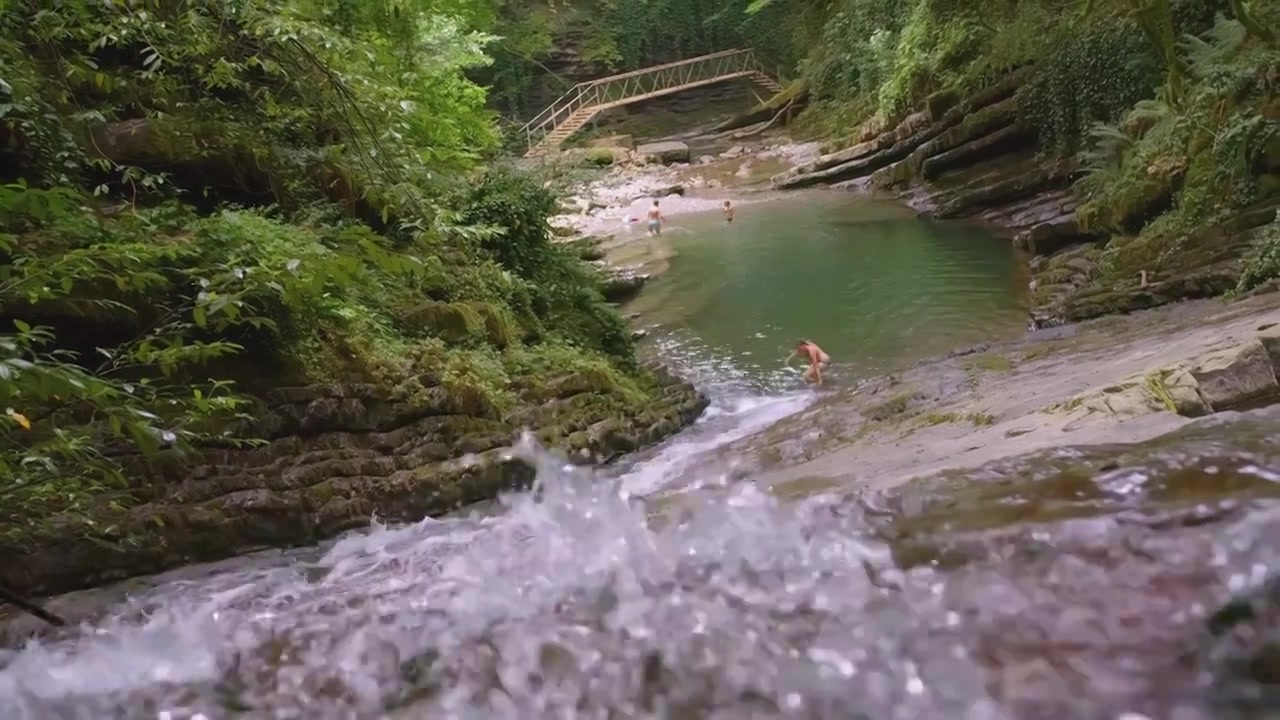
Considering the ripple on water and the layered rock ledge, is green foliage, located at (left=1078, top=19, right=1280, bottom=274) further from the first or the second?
the ripple on water

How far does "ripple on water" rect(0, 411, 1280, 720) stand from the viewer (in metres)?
1.91

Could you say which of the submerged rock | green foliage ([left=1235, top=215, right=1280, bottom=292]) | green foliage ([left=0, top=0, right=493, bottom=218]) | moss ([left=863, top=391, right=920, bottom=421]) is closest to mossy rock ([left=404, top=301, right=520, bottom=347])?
green foliage ([left=0, top=0, right=493, bottom=218])

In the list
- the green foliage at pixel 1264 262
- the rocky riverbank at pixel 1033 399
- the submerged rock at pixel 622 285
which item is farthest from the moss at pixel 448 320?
the submerged rock at pixel 622 285

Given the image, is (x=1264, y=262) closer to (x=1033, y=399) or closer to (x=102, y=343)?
(x=1033, y=399)

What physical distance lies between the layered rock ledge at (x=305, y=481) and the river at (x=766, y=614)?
8.5 inches

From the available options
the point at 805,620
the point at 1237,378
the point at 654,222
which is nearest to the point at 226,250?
the point at 805,620

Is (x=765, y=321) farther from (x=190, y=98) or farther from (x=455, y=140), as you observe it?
(x=190, y=98)

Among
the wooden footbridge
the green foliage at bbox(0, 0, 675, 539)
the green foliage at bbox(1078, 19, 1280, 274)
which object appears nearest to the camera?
the green foliage at bbox(0, 0, 675, 539)

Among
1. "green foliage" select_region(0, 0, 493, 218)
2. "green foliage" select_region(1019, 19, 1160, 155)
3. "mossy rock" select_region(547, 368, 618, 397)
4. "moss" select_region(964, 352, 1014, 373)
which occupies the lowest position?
"moss" select_region(964, 352, 1014, 373)

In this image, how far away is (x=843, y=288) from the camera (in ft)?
46.8

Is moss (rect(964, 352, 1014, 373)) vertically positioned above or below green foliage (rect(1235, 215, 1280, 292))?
below

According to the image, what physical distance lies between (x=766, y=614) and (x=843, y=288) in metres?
12.4

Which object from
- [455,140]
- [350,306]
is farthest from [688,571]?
[455,140]

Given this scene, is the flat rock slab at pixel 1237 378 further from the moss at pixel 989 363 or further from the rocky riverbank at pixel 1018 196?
the rocky riverbank at pixel 1018 196
